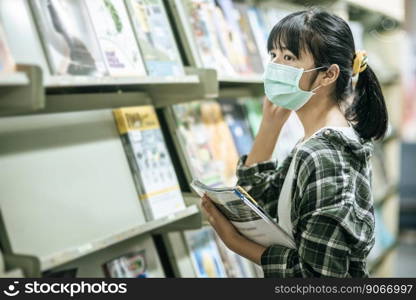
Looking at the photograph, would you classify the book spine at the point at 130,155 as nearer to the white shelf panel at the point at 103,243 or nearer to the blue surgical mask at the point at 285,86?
the white shelf panel at the point at 103,243

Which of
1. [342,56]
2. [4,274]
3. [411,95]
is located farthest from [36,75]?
[411,95]

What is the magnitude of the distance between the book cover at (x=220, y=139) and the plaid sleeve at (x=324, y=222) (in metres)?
0.89

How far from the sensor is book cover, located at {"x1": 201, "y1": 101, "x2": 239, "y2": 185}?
251 centimetres

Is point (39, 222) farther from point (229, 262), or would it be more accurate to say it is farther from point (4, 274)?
point (229, 262)

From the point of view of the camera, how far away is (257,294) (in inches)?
70.6

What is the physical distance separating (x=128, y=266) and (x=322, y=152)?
2.78 feet

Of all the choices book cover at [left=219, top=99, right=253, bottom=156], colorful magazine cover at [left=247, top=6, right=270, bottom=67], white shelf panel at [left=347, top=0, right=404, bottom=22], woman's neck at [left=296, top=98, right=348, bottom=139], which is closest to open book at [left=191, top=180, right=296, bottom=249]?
woman's neck at [left=296, top=98, right=348, bottom=139]

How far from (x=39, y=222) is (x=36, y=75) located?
472 mm

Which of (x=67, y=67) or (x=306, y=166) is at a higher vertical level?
(x=67, y=67)

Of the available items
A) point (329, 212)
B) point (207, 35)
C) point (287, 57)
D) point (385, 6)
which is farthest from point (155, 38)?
point (385, 6)

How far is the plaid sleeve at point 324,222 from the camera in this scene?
1558 millimetres

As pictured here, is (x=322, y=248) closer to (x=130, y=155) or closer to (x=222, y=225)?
(x=222, y=225)

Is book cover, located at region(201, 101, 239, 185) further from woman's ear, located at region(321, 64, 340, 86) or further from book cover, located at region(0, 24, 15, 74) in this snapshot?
book cover, located at region(0, 24, 15, 74)

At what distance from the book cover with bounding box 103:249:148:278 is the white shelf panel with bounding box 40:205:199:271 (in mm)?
188
